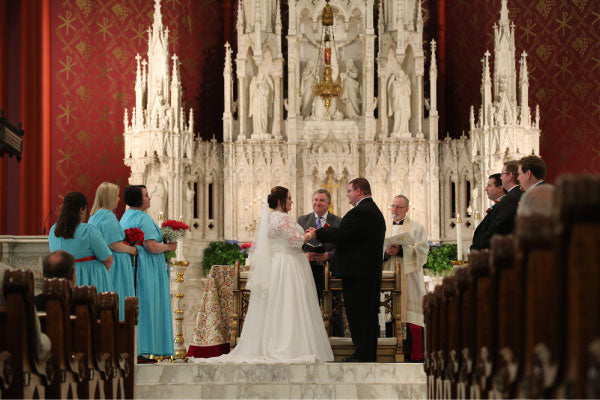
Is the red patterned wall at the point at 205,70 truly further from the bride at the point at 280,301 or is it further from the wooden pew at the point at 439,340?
the wooden pew at the point at 439,340

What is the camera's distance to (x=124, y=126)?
41.9ft

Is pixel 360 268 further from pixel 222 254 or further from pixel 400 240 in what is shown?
pixel 222 254

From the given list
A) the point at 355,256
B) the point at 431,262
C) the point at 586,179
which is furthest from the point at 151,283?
the point at 586,179

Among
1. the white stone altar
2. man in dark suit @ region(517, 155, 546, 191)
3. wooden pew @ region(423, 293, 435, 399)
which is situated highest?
the white stone altar

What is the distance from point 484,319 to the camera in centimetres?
325

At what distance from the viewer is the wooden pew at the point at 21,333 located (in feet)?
11.3

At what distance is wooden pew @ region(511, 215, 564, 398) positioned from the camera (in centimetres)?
229

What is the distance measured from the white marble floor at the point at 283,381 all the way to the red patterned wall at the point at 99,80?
6.47m

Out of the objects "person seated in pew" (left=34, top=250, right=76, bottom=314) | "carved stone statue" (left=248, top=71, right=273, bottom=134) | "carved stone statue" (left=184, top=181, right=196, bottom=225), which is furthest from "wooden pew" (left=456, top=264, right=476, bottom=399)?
"carved stone statue" (left=248, top=71, right=273, bottom=134)

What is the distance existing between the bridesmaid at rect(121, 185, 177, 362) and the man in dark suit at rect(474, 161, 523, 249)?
9.04 ft

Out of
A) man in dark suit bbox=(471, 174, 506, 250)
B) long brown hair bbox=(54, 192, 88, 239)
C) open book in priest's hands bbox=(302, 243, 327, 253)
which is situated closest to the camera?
long brown hair bbox=(54, 192, 88, 239)

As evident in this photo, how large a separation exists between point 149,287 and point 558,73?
754cm

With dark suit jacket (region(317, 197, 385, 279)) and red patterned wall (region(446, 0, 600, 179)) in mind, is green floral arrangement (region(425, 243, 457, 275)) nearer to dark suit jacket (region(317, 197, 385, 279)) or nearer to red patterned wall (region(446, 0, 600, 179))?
red patterned wall (region(446, 0, 600, 179))

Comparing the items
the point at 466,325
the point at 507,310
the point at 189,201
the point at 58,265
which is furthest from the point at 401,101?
the point at 507,310
